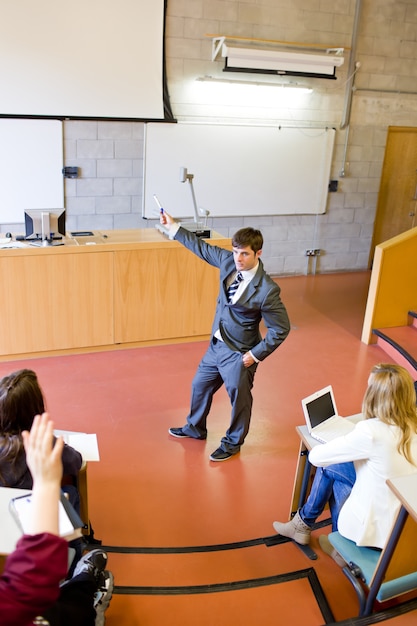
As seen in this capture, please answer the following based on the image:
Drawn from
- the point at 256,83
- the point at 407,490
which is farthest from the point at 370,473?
the point at 256,83

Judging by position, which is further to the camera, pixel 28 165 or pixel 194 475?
pixel 28 165

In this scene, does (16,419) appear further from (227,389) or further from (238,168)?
(238,168)

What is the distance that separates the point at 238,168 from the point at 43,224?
10.7ft

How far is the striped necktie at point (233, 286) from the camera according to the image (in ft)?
11.9

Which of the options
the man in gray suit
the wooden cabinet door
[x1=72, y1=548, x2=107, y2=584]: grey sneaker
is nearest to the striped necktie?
the man in gray suit

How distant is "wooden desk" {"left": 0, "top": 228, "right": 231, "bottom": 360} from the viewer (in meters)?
5.05

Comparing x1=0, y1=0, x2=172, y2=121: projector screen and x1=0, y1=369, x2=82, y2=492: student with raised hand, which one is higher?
x1=0, y1=0, x2=172, y2=121: projector screen

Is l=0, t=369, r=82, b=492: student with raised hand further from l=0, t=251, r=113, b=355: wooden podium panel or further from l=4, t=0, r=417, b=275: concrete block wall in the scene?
l=4, t=0, r=417, b=275: concrete block wall

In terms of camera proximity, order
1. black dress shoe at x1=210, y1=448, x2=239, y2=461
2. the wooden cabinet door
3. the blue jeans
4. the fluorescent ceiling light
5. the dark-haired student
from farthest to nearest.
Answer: the wooden cabinet door
the fluorescent ceiling light
black dress shoe at x1=210, y1=448, x2=239, y2=461
the blue jeans
the dark-haired student

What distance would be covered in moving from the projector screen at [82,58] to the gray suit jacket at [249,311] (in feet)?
11.4

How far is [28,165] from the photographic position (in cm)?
657

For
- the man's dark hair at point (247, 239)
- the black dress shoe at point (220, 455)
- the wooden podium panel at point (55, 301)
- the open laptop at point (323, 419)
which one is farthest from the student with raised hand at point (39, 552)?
the wooden podium panel at point (55, 301)

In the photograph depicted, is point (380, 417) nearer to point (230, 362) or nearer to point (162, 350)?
point (230, 362)

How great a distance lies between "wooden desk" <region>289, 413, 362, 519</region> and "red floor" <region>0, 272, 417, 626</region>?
0.19 meters
